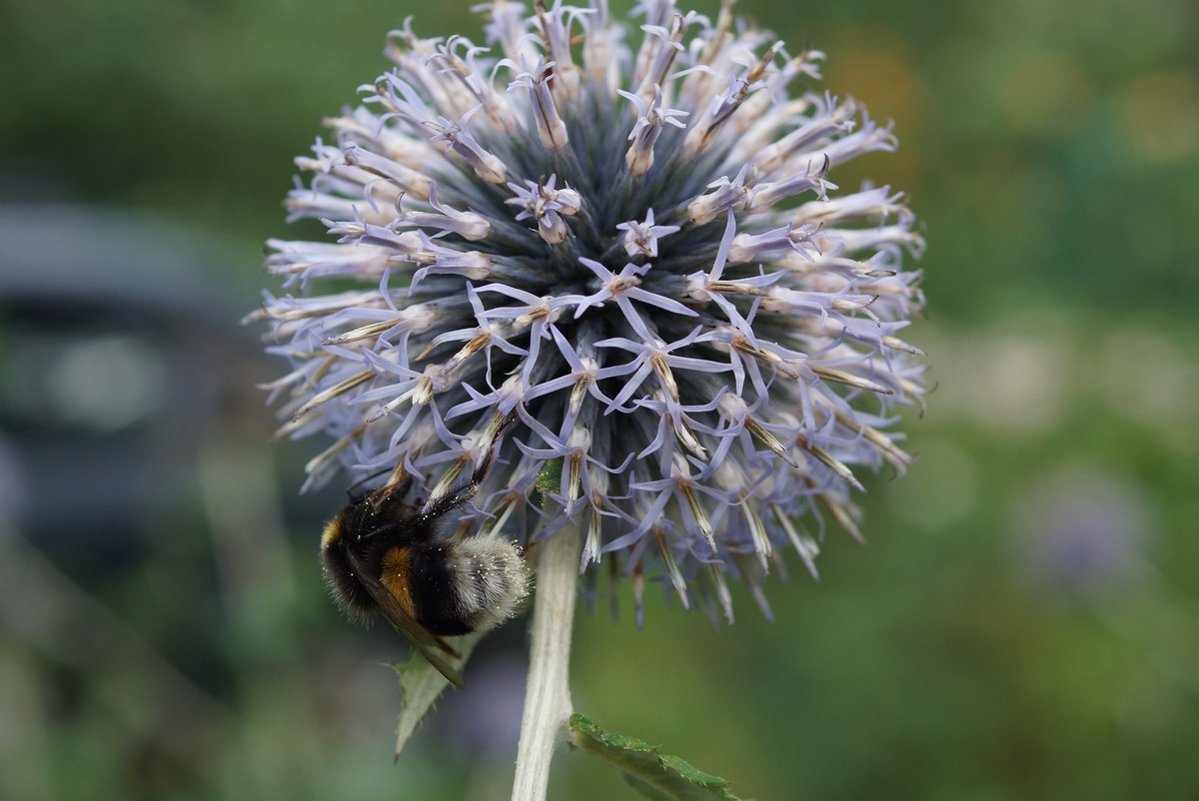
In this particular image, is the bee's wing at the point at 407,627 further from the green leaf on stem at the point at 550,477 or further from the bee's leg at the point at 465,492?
the green leaf on stem at the point at 550,477

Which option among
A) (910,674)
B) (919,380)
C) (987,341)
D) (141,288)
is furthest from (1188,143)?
(141,288)

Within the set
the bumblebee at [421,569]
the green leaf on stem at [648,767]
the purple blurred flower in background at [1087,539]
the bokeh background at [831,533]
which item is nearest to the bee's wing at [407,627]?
the bumblebee at [421,569]

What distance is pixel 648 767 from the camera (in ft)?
5.38

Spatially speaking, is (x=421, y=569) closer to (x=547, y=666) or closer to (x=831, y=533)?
(x=547, y=666)

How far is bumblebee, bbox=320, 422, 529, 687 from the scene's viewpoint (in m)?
1.91

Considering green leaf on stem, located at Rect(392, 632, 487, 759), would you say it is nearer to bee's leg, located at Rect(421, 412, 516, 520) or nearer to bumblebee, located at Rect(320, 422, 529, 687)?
bumblebee, located at Rect(320, 422, 529, 687)

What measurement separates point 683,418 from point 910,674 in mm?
3778

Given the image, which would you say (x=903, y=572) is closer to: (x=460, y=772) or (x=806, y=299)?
(x=460, y=772)

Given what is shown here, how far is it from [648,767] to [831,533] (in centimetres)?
461

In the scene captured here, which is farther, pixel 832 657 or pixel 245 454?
pixel 832 657

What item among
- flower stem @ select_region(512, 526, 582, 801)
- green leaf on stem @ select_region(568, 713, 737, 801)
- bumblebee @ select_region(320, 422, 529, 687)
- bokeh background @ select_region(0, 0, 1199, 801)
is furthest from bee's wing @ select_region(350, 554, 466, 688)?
bokeh background @ select_region(0, 0, 1199, 801)

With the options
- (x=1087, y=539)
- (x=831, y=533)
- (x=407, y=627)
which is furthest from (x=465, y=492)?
(x=831, y=533)

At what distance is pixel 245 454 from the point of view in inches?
181

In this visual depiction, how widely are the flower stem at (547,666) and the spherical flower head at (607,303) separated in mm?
68
